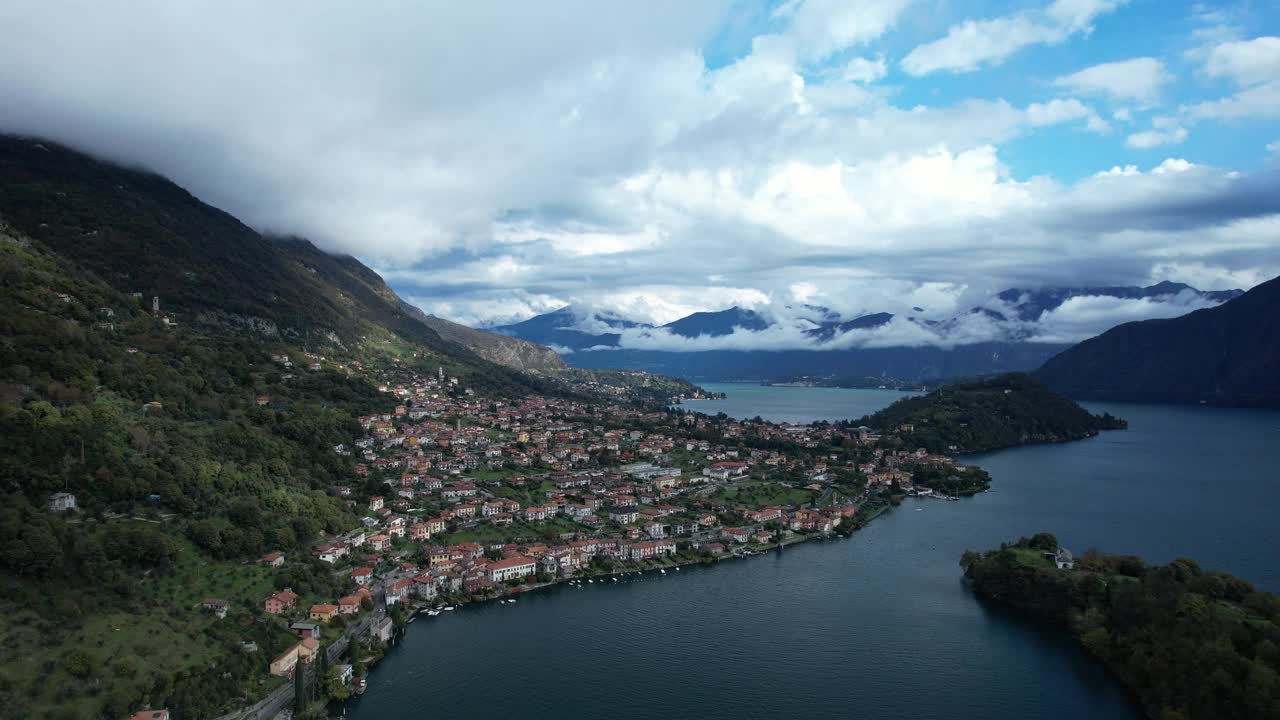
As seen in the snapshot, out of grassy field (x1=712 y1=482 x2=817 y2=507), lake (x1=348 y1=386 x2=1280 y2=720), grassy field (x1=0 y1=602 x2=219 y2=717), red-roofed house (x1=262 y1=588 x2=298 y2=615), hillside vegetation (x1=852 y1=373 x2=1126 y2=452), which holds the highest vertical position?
hillside vegetation (x1=852 y1=373 x2=1126 y2=452)

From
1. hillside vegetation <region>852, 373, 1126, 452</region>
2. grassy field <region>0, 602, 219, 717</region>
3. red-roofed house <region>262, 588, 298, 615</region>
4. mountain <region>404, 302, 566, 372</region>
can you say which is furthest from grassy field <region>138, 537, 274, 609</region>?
mountain <region>404, 302, 566, 372</region>

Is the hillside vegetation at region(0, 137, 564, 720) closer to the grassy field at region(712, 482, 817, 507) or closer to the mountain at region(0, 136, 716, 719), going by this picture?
the mountain at region(0, 136, 716, 719)

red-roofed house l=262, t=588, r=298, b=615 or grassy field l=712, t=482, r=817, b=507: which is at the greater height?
red-roofed house l=262, t=588, r=298, b=615

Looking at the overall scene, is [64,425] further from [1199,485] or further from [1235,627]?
[1199,485]

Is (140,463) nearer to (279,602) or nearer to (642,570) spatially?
(279,602)

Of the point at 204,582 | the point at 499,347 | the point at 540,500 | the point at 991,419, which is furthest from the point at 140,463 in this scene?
the point at 499,347

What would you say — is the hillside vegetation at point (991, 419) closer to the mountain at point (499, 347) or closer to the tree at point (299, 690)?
the tree at point (299, 690)

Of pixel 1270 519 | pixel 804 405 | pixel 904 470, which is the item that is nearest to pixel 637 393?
pixel 804 405
